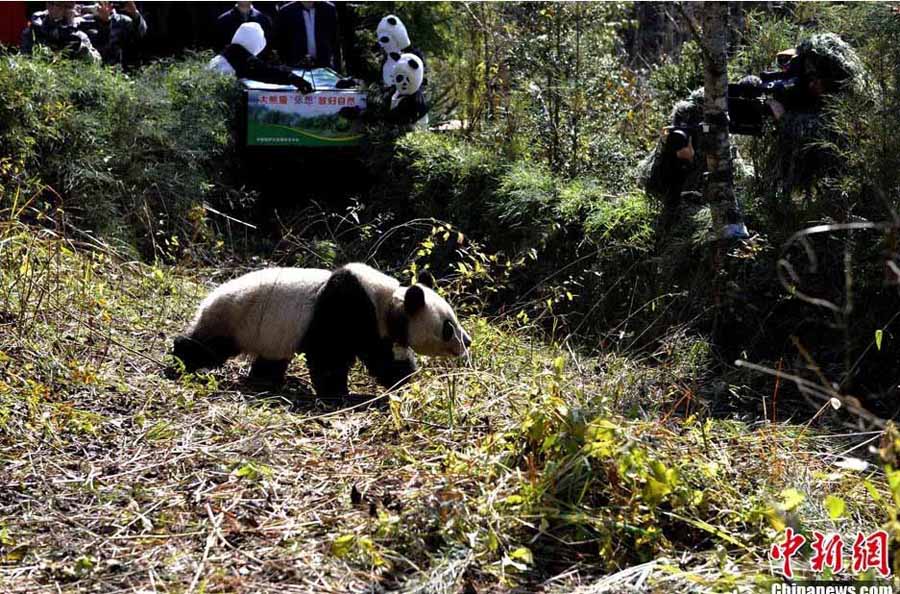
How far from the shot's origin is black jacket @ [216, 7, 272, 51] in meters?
12.9

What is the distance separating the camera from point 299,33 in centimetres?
1287

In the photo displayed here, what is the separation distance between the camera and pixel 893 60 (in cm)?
787

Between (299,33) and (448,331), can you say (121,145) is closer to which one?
(299,33)

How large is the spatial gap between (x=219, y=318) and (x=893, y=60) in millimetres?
4945

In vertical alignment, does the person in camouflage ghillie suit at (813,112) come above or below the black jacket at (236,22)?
below

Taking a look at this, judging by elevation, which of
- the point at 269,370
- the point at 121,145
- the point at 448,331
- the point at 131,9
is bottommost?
the point at 269,370

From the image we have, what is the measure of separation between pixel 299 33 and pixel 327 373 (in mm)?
7014

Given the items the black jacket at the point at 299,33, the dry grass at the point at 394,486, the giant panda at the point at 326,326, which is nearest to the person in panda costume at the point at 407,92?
the black jacket at the point at 299,33

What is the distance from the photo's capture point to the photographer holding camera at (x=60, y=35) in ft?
37.1

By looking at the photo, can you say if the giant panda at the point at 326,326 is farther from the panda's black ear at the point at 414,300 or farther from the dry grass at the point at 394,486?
the dry grass at the point at 394,486

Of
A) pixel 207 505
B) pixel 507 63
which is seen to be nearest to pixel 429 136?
pixel 507 63

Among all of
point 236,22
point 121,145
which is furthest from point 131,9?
point 121,145

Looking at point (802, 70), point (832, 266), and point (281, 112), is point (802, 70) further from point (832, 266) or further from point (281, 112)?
point (281, 112)

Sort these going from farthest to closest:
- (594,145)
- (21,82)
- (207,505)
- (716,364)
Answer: (594,145) < (21,82) < (716,364) < (207,505)
